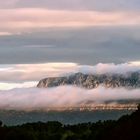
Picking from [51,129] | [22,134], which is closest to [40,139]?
[22,134]

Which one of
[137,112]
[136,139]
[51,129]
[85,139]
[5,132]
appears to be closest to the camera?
[136,139]

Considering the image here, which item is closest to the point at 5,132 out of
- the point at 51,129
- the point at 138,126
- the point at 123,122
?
the point at 51,129

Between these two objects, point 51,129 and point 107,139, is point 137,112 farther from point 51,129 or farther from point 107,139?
point 51,129

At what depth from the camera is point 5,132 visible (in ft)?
A: 580

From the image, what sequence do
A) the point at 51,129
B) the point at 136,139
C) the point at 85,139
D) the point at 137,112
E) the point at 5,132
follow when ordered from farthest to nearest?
the point at 51,129 < the point at 5,132 < the point at 85,139 < the point at 137,112 < the point at 136,139

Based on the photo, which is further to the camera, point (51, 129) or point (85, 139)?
point (51, 129)

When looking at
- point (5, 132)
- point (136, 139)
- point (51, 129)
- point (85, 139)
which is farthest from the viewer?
point (51, 129)

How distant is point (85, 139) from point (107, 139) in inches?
1151

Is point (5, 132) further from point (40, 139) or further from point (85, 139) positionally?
point (85, 139)

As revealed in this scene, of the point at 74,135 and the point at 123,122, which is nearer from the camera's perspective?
the point at 123,122

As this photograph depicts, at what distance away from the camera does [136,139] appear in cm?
11950

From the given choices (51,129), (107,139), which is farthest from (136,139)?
(51,129)

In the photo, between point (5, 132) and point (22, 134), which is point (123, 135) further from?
point (5, 132)

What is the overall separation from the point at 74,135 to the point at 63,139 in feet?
16.0
